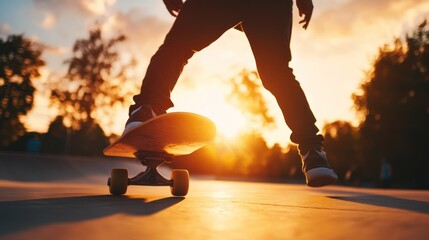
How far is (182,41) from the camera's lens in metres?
2.80

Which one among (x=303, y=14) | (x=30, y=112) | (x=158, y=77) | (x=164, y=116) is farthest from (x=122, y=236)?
(x=30, y=112)

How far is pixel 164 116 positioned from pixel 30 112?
27869mm

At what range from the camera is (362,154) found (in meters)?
25.7

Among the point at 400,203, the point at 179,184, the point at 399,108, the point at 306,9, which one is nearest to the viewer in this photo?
the point at 400,203

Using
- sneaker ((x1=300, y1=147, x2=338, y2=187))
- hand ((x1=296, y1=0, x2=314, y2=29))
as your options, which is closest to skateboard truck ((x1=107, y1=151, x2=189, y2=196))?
sneaker ((x1=300, y1=147, x2=338, y2=187))

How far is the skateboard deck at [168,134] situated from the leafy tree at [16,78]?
85.1 feet

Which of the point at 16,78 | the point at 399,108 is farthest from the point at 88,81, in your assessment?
the point at 399,108

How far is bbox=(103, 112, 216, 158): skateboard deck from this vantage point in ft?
7.88

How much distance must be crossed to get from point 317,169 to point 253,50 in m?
0.91

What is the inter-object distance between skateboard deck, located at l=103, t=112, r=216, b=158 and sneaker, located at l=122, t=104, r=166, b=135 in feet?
0.27

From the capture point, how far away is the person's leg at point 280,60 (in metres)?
2.77

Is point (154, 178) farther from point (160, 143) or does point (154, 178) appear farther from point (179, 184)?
point (160, 143)

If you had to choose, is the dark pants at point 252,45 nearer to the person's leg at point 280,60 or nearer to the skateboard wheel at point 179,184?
the person's leg at point 280,60

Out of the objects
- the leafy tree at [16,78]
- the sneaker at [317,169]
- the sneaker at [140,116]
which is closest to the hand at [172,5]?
the sneaker at [140,116]
